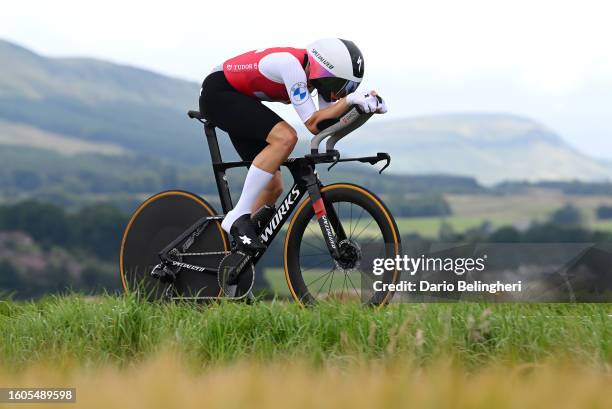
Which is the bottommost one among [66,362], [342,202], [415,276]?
[66,362]

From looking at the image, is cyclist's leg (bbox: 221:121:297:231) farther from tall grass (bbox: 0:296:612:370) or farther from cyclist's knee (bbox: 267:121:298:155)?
tall grass (bbox: 0:296:612:370)

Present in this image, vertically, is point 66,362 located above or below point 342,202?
below

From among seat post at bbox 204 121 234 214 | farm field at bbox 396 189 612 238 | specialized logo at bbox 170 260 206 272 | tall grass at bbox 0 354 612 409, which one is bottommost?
tall grass at bbox 0 354 612 409

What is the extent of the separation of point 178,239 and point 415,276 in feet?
7.80

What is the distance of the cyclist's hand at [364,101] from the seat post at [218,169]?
1559 millimetres

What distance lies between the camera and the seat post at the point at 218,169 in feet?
27.2

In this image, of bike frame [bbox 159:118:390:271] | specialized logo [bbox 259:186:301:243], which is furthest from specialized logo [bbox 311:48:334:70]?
specialized logo [bbox 259:186:301:243]

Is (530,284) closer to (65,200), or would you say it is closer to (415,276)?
(415,276)

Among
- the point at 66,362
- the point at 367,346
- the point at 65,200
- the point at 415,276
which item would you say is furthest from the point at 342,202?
the point at 65,200

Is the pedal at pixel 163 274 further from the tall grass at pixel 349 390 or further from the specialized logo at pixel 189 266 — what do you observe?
the tall grass at pixel 349 390

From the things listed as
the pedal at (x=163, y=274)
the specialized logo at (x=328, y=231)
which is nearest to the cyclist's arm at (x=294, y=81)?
the specialized logo at (x=328, y=231)

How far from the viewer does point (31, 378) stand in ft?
17.1

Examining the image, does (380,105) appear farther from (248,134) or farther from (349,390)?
(349,390)

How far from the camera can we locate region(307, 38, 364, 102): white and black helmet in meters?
7.41
